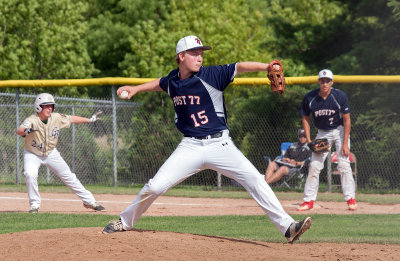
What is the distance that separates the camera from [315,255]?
20.3ft

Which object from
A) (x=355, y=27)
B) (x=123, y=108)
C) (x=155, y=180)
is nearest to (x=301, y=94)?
(x=123, y=108)

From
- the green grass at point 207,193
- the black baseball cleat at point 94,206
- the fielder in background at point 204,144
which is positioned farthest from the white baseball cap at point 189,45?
the green grass at point 207,193

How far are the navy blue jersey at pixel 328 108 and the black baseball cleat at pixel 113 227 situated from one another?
4.90 metres

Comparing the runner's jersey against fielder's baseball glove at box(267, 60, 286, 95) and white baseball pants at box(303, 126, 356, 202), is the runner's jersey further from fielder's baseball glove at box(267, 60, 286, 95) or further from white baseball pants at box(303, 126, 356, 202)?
fielder's baseball glove at box(267, 60, 286, 95)

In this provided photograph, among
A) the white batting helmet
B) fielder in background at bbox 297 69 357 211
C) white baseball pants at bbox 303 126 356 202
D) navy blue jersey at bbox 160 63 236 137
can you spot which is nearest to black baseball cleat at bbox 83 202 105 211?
the white batting helmet

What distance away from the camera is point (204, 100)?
6.45 metres

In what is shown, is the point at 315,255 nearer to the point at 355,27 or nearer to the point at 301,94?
the point at 301,94

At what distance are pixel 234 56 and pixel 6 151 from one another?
31.9 feet

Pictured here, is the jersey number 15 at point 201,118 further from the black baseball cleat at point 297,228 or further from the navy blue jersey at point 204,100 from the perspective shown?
the black baseball cleat at point 297,228

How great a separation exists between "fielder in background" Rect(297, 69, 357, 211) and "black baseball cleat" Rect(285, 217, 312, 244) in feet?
13.9

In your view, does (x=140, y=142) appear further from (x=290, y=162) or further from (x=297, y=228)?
(x=297, y=228)

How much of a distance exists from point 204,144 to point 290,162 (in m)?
7.73

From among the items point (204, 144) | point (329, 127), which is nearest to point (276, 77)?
point (204, 144)

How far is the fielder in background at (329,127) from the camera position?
10586 millimetres
